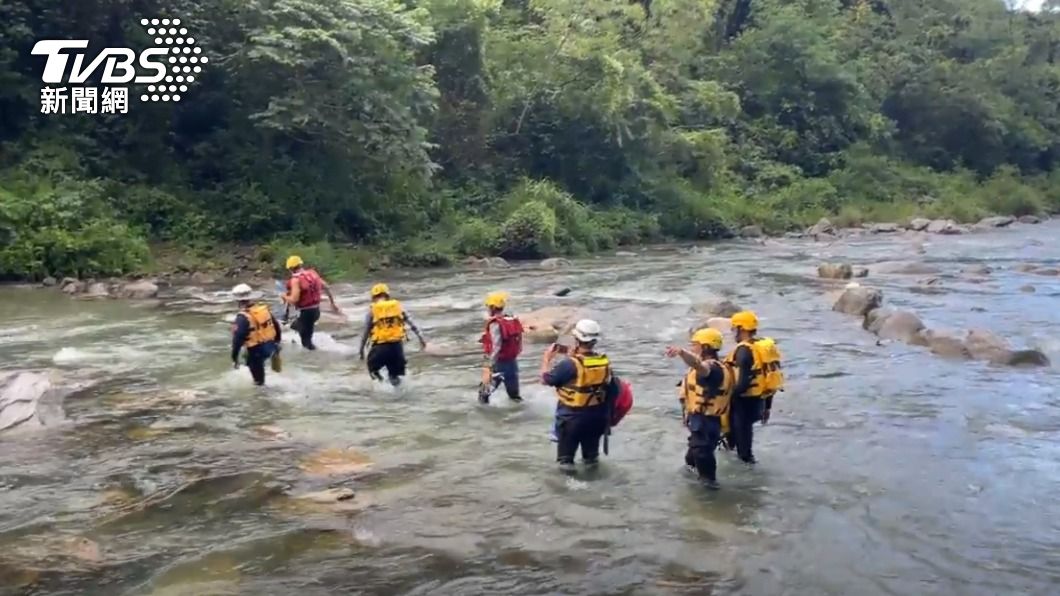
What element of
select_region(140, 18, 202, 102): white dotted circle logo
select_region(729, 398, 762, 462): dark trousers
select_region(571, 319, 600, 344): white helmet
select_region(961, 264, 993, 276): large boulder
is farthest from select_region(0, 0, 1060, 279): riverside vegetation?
select_region(571, 319, 600, 344): white helmet

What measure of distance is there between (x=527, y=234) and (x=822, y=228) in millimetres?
14512

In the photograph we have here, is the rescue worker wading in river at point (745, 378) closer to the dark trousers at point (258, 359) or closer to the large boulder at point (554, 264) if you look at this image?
the dark trousers at point (258, 359)

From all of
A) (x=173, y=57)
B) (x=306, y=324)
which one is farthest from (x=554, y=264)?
(x=306, y=324)

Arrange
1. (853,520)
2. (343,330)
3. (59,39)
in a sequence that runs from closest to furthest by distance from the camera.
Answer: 1. (853,520)
2. (343,330)
3. (59,39)

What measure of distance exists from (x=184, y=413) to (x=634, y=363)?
6.27 metres

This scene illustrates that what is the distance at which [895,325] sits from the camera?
57.5 feet

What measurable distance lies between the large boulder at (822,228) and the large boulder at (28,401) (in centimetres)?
3117

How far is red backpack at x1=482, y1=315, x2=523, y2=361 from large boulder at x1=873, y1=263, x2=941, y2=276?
16.2 metres

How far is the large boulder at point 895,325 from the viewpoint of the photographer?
1706cm

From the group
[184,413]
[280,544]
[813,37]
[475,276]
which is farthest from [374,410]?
[813,37]

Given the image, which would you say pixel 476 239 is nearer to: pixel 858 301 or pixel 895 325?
pixel 858 301

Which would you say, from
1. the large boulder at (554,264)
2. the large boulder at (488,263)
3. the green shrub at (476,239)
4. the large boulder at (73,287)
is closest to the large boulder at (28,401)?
the large boulder at (73,287)

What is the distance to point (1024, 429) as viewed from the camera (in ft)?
39.7

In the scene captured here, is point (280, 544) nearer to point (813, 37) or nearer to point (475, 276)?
point (475, 276)
